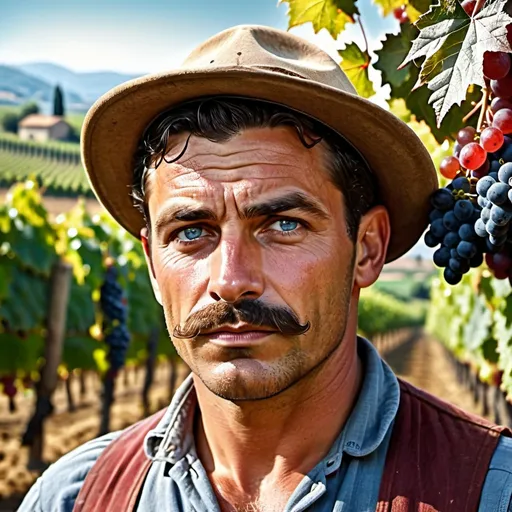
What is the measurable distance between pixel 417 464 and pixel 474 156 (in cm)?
70

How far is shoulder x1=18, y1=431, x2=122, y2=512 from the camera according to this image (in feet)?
6.64

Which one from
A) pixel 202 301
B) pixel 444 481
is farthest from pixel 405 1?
pixel 444 481

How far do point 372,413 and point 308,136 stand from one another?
27.7 inches

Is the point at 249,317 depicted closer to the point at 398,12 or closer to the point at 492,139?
the point at 492,139

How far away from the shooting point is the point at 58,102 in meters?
38.3

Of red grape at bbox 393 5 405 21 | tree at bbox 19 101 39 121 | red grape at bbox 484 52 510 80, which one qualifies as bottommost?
red grape at bbox 484 52 510 80

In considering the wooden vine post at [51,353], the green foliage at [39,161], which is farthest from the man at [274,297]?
the green foliage at [39,161]

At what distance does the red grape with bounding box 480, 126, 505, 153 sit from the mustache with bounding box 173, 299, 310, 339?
22.1 inches

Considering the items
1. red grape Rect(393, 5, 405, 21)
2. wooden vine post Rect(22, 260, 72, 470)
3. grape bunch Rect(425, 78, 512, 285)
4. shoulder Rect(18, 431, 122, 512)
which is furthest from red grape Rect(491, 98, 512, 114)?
wooden vine post Rect(22, 260, 72, 470)

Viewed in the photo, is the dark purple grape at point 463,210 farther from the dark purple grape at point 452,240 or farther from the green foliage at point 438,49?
the green foliage at point 438,49

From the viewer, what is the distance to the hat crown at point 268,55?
186 cm

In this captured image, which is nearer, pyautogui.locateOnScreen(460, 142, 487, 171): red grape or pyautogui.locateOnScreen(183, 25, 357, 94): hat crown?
pyautogui.locateOnScreen(460, 142, 487, 171): red grape

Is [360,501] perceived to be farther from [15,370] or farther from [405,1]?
[15,370]

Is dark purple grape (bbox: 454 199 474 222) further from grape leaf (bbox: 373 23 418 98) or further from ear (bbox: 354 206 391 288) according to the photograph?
grape leaf (bbox: 373 23 418 98)
